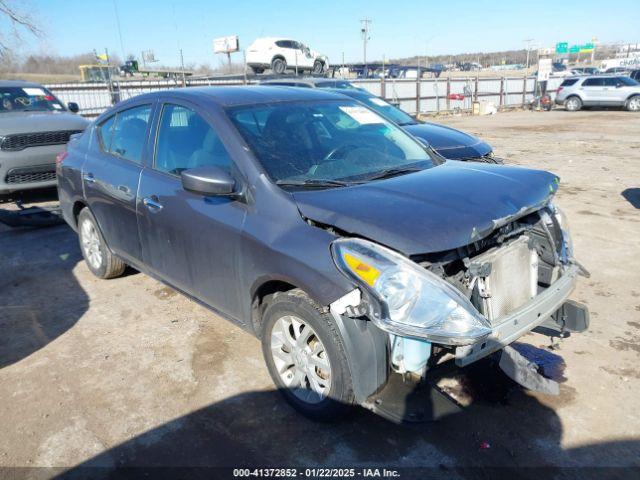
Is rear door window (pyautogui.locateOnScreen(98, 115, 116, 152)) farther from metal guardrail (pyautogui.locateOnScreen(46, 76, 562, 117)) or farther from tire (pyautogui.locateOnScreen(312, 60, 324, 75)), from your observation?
tire (pyautogui.locateOnScreen(312, 60, 324, 75))

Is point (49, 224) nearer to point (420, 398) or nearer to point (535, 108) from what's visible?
point (420, 398)

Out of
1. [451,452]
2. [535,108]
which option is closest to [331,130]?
[451,452]

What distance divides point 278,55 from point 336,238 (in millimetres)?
25882

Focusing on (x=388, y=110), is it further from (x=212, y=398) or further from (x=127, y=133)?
(x=212, y=398)

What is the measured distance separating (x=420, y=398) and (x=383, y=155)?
1758 mm

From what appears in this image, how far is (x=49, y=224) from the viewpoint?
679cm

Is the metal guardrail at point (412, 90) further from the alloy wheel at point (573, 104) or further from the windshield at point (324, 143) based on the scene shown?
the windshield at point (324, 143)

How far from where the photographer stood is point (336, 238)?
8.20 feet

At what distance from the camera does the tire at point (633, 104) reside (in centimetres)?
2364

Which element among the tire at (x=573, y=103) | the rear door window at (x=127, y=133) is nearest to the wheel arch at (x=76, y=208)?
the rear door window at (x=127, y=133)

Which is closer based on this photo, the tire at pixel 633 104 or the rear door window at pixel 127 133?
the rear door window at pixel 127 133

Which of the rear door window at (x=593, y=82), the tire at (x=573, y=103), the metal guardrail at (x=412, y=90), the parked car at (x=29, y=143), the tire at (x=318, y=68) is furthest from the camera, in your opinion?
the tire at (x=318, y=68)

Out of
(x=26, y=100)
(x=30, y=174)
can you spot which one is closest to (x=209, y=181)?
(x=30, y=174)

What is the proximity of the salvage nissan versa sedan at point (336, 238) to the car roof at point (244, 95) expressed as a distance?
0.02 m
